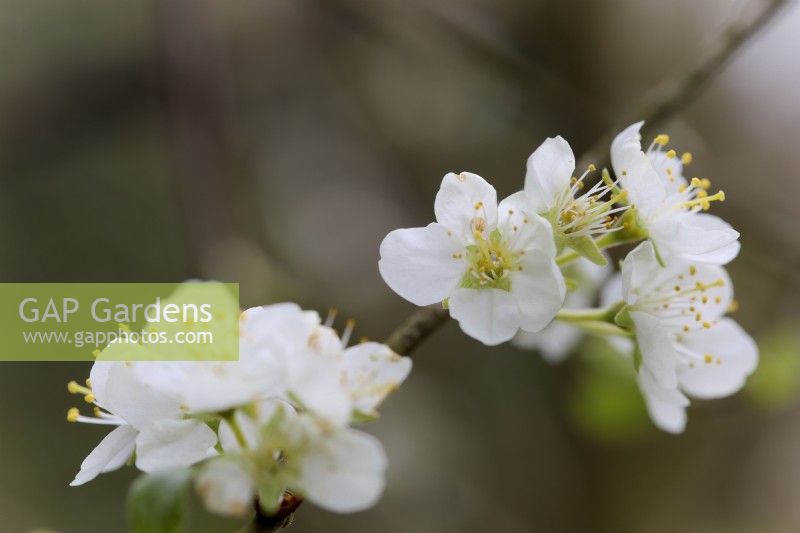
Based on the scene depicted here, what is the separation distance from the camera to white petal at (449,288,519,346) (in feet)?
3.29

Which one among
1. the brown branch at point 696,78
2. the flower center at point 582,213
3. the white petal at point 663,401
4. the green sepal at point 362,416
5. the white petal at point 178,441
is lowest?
the green sepal at point 362,416

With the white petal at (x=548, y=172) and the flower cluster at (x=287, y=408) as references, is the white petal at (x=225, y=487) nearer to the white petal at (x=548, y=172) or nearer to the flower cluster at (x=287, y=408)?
the flower cluster at (x=287, y=408)

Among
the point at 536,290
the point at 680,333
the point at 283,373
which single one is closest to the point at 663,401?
the point at 680,333

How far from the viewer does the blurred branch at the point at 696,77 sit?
1.61 meters

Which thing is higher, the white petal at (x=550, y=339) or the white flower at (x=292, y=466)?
the white petal at (x=550, y=339)

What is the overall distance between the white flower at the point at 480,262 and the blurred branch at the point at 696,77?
1.90 feet

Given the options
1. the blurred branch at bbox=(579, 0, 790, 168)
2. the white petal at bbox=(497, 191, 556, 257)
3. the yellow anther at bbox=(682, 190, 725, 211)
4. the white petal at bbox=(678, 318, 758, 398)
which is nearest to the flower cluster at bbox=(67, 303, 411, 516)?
the white petal at bbox=(497, 191, 556, 257)

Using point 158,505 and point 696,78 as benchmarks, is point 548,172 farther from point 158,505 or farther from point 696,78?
point 696,78

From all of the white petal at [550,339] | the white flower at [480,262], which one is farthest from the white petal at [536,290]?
the white petal at [550,339]

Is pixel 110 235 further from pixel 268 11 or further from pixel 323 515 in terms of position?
pixel 323 515

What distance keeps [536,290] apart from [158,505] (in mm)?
498

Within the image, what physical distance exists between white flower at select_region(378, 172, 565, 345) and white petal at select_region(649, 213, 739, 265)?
0.18m

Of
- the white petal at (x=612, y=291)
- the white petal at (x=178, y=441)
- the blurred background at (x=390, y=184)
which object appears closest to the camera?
the white petal at (x=178, y=441)

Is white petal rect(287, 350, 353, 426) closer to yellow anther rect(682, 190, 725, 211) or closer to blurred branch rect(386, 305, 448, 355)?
blurred branch rect(386, 305, 448, 355)
